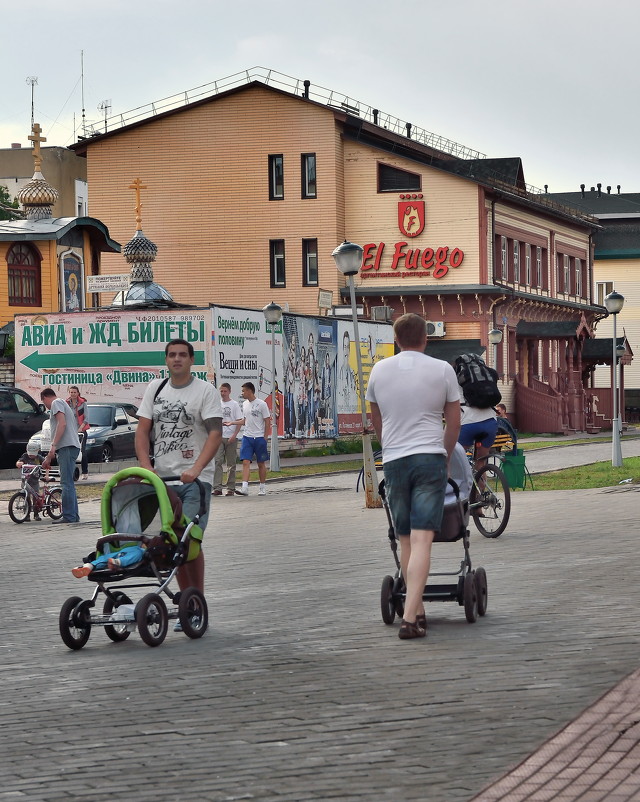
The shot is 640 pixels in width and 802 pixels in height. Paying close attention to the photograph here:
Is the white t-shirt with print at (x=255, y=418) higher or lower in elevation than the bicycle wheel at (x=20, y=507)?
higher

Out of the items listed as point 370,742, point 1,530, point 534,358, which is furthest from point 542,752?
point 534,358

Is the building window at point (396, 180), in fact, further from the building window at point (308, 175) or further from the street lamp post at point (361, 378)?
the street lamp post at point (361, 378)

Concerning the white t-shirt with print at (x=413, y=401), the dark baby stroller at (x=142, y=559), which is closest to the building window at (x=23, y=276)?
the dark baby stroller at (x=142, y=559)

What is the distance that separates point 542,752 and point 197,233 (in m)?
51.6

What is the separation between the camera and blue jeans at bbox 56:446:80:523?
66.2 ft

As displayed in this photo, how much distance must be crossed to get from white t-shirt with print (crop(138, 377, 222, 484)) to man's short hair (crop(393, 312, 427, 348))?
1301mm

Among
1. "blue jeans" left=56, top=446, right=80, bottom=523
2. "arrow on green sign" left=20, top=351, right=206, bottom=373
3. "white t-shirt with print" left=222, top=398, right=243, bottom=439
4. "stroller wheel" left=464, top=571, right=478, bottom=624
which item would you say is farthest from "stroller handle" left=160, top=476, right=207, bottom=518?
"arrow on green sign" left=20, top=351, right=206, bottom=373

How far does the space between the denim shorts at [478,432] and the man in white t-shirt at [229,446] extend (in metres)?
9.75

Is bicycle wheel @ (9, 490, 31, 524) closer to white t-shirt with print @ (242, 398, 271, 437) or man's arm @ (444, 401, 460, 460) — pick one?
white t-shirt with print @ (242, 398, 271, 437)

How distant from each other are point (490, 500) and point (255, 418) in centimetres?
1037

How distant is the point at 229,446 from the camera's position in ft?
84.0

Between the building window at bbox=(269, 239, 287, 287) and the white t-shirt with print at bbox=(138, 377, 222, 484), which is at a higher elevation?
the building window at bbox=(269, 239, 287, 287)

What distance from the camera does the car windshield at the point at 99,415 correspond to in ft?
110

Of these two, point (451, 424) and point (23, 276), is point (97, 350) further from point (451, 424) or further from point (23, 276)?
point (451, 424)
